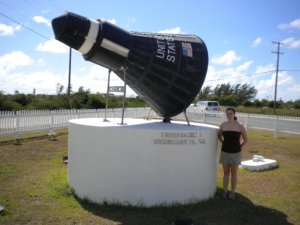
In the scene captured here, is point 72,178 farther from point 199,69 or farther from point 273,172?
point 273,172

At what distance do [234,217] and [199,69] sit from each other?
256 centimetres

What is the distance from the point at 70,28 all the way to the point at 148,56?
1.32 m

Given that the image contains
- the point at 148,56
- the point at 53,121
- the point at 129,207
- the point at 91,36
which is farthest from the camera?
the point at 53,121

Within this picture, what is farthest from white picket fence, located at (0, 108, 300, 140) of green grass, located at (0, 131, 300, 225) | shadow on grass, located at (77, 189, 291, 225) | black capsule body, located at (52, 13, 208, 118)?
shadow on grass, located at (77, 189, 291, 225)

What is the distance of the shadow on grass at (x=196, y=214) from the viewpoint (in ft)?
16.7

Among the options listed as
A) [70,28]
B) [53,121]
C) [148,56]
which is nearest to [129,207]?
[148,56]

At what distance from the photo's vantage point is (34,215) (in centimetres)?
519

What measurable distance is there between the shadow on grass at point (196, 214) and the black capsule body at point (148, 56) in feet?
6.03

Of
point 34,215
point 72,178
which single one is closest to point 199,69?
point 72,178

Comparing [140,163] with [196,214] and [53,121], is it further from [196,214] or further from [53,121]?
[53,121]

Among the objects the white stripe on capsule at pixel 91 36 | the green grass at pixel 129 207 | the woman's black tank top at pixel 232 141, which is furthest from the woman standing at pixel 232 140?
the white stripe on capsule at pixel 91 36

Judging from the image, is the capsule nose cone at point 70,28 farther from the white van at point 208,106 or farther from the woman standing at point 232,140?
the white van at point 208,106

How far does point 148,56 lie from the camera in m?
5.68

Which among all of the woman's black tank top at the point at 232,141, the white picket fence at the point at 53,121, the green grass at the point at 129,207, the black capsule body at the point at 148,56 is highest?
the black capsule body at the point at 148,56
